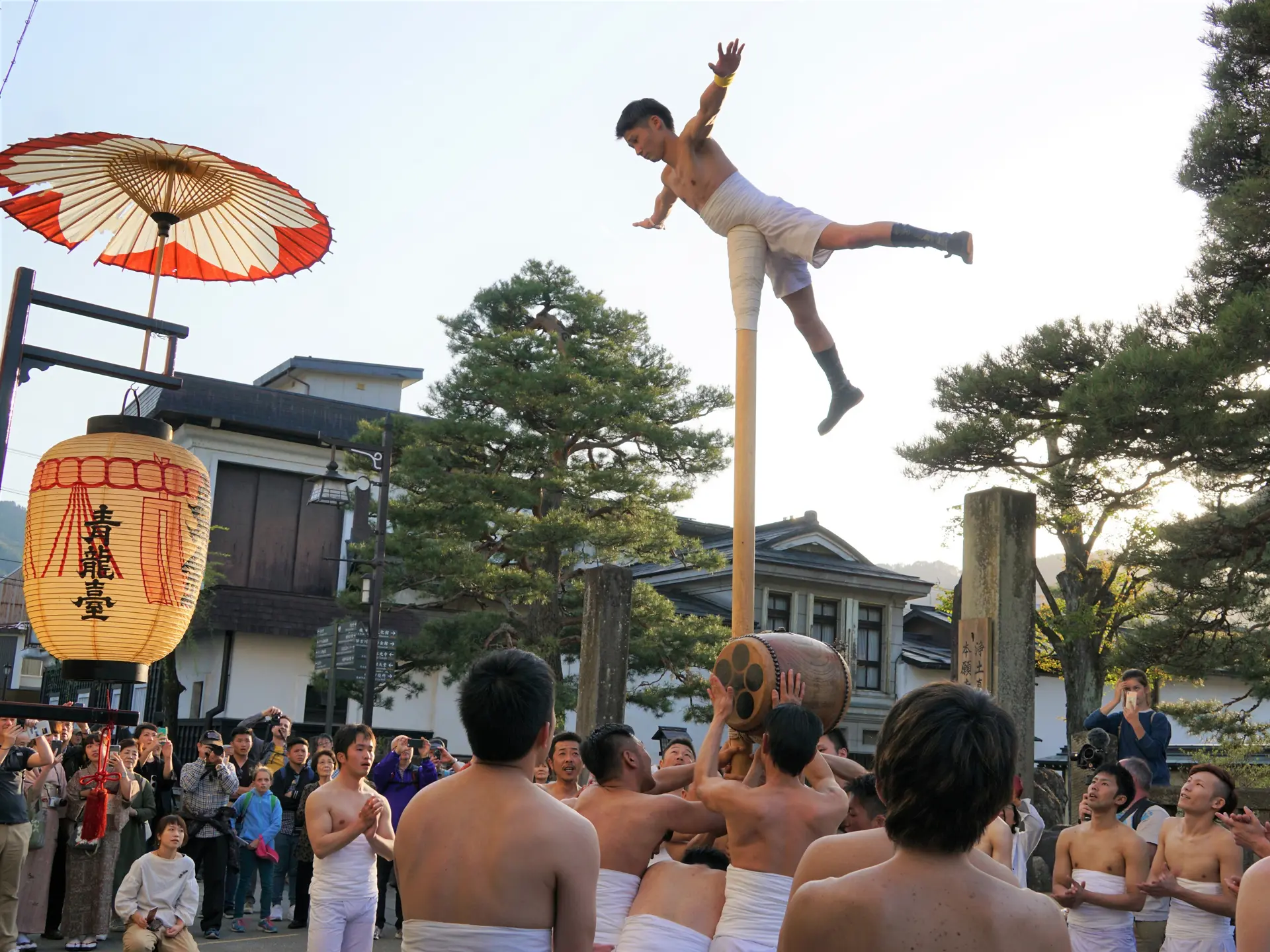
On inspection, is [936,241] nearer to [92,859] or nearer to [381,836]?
[381,836]

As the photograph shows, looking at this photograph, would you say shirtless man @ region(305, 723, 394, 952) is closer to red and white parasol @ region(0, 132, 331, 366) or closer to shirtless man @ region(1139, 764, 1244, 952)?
red and white parasol @ region(0, 132, 331, 366)

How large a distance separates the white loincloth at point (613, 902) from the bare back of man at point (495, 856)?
196 centimetres

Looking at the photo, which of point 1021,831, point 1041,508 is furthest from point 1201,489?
point 1021,831

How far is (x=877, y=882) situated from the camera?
220 centimetres

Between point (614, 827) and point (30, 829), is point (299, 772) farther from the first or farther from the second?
point (614, 827)

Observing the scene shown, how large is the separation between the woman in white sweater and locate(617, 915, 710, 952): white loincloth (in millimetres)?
5175

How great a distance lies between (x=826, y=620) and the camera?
28.7m

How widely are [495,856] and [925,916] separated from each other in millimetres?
1198

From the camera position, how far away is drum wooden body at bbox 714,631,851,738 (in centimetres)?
488

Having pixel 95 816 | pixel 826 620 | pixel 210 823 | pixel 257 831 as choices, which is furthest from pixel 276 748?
pixel 826 620

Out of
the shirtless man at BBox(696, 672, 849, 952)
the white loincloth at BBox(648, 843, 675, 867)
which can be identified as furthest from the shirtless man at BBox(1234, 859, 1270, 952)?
the white loincloth at BBox(648, 843, 675, 867)

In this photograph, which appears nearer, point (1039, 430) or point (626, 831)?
point (626, 831)

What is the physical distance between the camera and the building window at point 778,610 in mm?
27823

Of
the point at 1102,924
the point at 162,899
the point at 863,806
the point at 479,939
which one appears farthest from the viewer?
the point at 162,899
